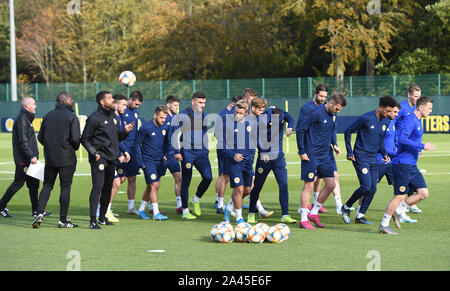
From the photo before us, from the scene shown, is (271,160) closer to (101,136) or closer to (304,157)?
(304,157)

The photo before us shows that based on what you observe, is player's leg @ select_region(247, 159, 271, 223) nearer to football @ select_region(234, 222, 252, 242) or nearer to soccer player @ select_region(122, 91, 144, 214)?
football @ select_region(234, 222, 252, 242)

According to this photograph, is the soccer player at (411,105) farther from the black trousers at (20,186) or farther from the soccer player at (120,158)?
the black trousers at (20,186)

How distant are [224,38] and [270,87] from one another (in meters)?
12.2

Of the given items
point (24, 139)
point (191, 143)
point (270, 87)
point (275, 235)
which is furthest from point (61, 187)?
point (270, 87)

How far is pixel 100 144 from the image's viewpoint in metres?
12.0

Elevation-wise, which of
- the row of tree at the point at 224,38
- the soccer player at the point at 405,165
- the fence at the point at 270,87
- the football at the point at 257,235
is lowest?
the football at the point at 257,235

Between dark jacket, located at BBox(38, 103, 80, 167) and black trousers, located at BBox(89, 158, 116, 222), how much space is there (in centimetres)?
38

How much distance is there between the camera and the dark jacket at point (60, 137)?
12.0 m

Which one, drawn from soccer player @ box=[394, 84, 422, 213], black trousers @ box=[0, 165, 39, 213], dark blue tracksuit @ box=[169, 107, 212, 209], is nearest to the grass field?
black trousers @ box=[0, 165, 39, 213]

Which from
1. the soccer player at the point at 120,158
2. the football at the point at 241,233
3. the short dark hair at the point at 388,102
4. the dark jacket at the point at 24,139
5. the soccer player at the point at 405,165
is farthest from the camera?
the dark jacket at the point at 24,139

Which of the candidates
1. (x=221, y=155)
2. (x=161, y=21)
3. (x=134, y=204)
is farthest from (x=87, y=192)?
(x=161, y=21)

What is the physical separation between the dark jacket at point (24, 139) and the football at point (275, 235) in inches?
177

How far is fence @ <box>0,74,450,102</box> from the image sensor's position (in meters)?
41.5

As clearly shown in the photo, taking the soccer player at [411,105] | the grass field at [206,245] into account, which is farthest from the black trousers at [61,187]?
the soccer player at [411,105]
